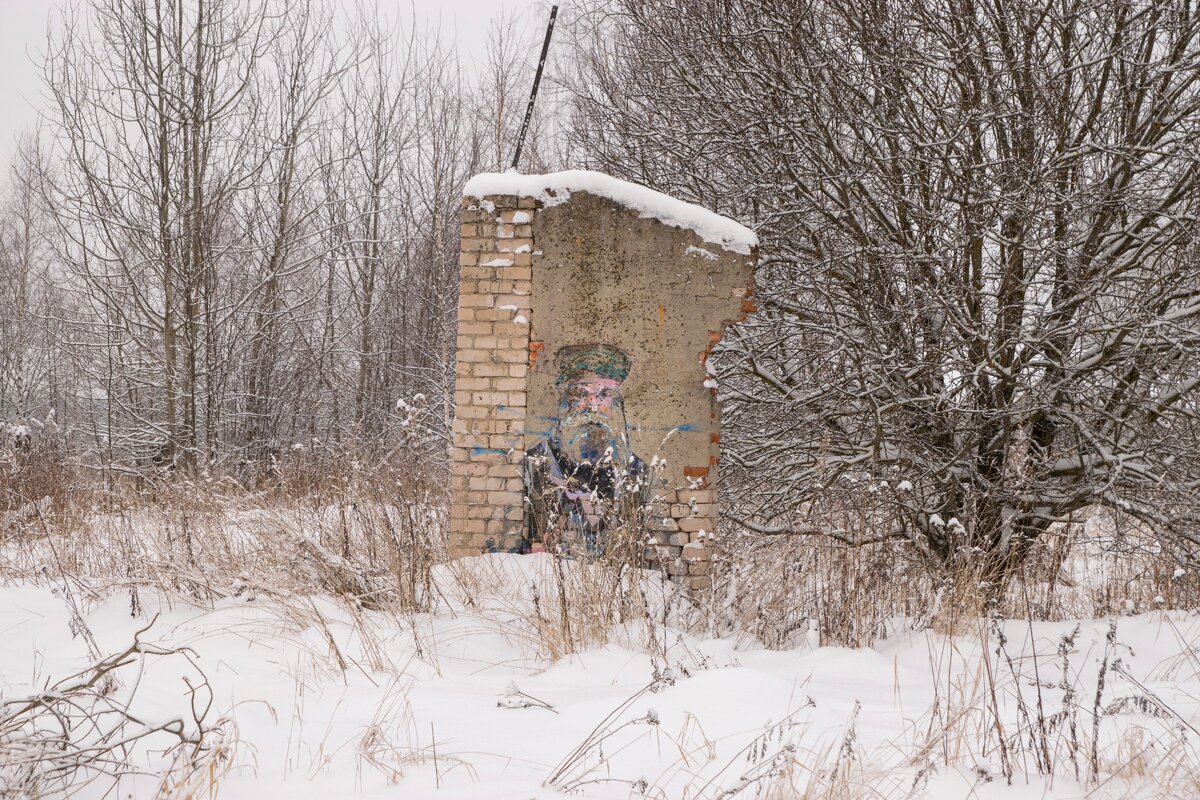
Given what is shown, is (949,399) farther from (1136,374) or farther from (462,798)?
(462,798)

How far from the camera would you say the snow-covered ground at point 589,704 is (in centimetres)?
227

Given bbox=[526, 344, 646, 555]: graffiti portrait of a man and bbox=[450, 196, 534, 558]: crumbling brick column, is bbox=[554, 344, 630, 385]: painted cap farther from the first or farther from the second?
bbox=[450, 196, 534, 558]: crumbling brick column

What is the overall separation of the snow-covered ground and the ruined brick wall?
3.28ft

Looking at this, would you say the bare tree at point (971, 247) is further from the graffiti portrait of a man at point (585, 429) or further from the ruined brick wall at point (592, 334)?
the graffiti portrait of a man at point (585, 429)

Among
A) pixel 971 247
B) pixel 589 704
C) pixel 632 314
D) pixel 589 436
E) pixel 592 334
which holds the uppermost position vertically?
pixel 971 247

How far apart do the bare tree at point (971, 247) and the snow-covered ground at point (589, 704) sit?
4.70 ft

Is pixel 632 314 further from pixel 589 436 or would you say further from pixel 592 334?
pixel 589 436

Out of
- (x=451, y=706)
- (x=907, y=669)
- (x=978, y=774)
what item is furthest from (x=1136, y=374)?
(x=451, y=706)

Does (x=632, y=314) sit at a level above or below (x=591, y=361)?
above

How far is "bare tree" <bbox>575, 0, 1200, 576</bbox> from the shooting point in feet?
16.6

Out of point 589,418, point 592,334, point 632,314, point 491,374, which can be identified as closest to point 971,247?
point 632,314

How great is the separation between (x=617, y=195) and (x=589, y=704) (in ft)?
10.1

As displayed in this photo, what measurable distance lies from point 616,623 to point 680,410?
1508mm

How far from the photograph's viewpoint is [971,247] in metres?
5.73
